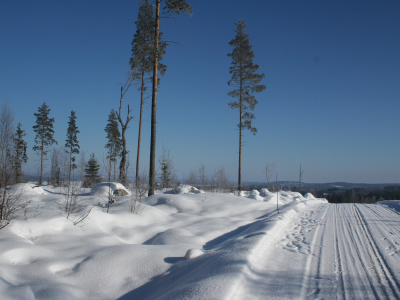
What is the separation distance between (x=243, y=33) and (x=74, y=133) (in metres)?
25.9

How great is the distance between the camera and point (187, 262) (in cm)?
349

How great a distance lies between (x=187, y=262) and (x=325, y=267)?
6.27ft

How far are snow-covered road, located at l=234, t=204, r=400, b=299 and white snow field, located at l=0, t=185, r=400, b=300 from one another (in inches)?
0.4

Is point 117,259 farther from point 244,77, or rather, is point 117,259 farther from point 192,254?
point 244,77

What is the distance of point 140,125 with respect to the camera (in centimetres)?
Result: 1544

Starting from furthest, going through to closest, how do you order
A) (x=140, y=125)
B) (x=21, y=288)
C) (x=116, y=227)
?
(x=140, y=125) → (x=116, y=227) → (x=21, y=288)

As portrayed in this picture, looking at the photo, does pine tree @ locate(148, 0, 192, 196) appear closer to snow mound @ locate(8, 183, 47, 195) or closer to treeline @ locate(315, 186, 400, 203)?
snow mound @ locate(8, 183, 47, 195)

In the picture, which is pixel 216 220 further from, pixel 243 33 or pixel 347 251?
pixel 243 33

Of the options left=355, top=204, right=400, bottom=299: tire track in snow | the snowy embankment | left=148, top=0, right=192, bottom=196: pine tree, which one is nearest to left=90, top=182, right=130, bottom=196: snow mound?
left=148, top=0, right=192, bottom=196: pine tree

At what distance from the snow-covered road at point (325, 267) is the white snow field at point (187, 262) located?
11 mm

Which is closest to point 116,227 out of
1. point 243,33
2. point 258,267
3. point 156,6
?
point 258,267

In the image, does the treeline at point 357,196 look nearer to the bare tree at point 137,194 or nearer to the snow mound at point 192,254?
the bare tree at point 137,194

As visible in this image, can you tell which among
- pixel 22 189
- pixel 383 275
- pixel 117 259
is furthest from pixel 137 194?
pixel 383 275

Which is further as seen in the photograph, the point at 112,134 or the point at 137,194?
the point at 112,134
